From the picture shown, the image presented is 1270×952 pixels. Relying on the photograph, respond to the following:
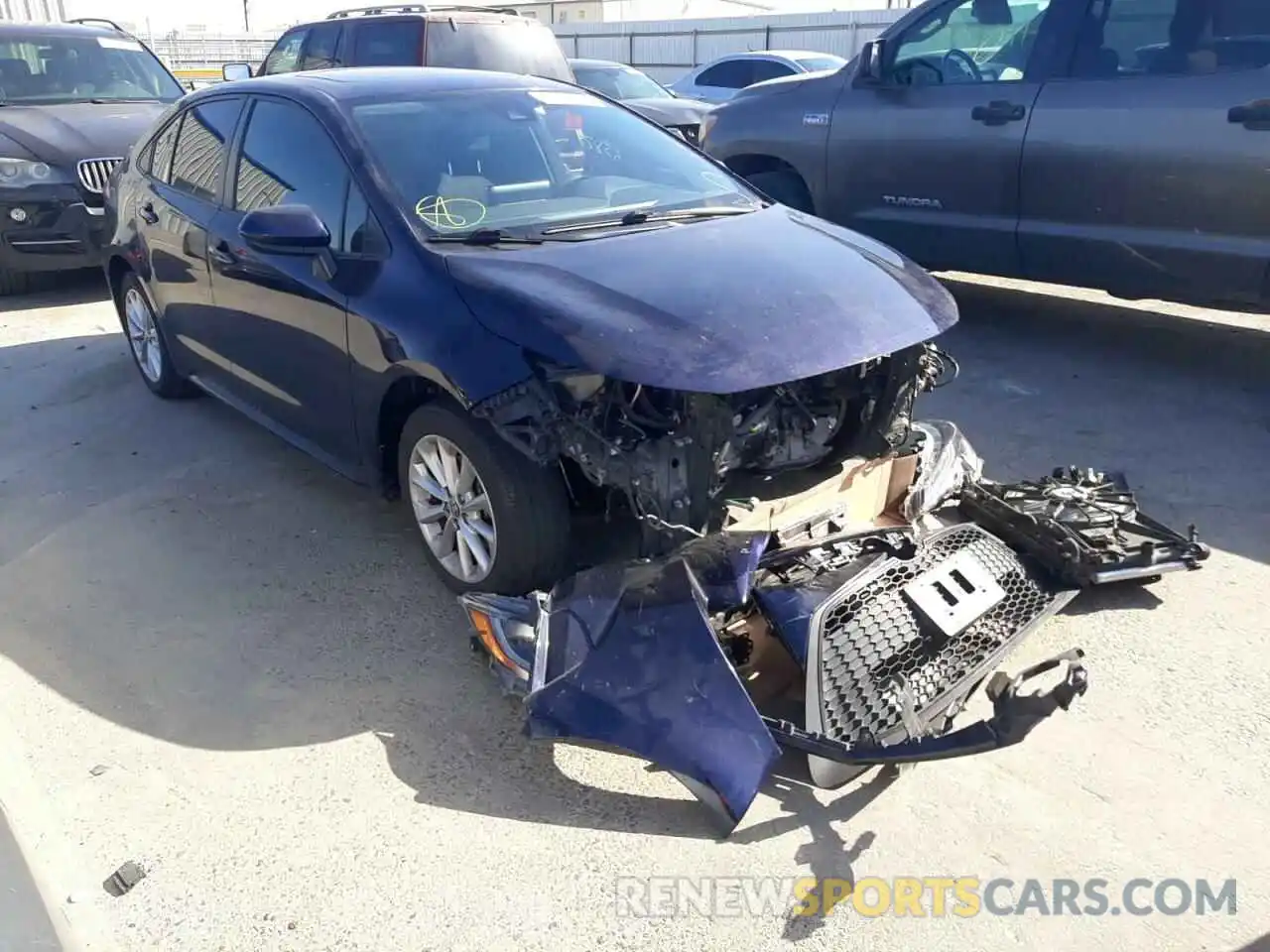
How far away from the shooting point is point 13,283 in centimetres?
812

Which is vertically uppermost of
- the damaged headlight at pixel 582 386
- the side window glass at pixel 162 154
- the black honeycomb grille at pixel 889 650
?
the side window glass at pixel 162 154

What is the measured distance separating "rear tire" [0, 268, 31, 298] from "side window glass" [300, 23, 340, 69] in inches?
133

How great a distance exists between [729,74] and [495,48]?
21.0 feet

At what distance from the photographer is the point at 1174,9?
523 cm

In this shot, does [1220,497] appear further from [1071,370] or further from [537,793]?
A: [537,793]

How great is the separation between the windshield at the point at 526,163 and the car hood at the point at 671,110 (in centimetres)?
654

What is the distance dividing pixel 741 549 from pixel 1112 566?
1.45 m

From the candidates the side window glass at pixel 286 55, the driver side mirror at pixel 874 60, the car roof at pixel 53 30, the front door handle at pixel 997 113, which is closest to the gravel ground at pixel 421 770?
the front door handle at pixel 997 113

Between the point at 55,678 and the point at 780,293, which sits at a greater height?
the point at 780,293

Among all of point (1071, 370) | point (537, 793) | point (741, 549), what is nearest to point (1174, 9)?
point (1071, 370)

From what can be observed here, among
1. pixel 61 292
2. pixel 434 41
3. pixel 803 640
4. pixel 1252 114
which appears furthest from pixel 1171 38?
pixel 61 292

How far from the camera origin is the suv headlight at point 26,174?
7.45 metres

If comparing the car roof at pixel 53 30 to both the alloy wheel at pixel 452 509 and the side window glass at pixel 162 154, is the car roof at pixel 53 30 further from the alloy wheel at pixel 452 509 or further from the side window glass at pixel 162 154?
the alloy wheel at pixel 452 509

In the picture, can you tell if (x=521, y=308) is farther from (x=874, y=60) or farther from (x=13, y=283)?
(x=13, y=283)
